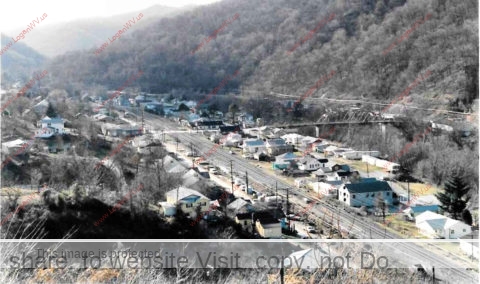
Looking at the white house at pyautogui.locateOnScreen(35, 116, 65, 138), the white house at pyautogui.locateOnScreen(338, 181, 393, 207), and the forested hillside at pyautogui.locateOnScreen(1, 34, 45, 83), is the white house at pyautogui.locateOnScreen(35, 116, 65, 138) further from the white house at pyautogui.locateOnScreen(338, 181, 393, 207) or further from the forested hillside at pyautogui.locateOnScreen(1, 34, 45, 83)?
the white house at pyautogui.locateOnScreen(338, 181, 393, 207)

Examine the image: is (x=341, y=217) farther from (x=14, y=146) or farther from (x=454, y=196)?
(x=14, y=146)

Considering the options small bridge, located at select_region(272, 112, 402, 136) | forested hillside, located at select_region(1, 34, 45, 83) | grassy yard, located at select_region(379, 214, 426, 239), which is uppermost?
forested hillside, located at select_region(1, 34, 45, 83)

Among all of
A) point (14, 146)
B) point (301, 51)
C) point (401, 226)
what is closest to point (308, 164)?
point (401, 226)

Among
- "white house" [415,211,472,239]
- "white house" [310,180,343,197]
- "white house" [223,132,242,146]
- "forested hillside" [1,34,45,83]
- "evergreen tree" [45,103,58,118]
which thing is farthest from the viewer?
"forested hillside" [1,34,45,83]

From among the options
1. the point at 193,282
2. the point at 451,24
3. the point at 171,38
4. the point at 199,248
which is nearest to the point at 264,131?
the point at 171,38

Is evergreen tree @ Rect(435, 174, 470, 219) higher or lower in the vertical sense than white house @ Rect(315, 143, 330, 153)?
lower

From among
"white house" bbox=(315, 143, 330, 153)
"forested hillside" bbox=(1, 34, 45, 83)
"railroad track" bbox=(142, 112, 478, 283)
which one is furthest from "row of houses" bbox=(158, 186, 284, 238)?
"forested hillside" bbox=(1, 34, 45, 83)

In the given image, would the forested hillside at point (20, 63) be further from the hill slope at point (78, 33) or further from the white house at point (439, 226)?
the white house at point (439, 226)
